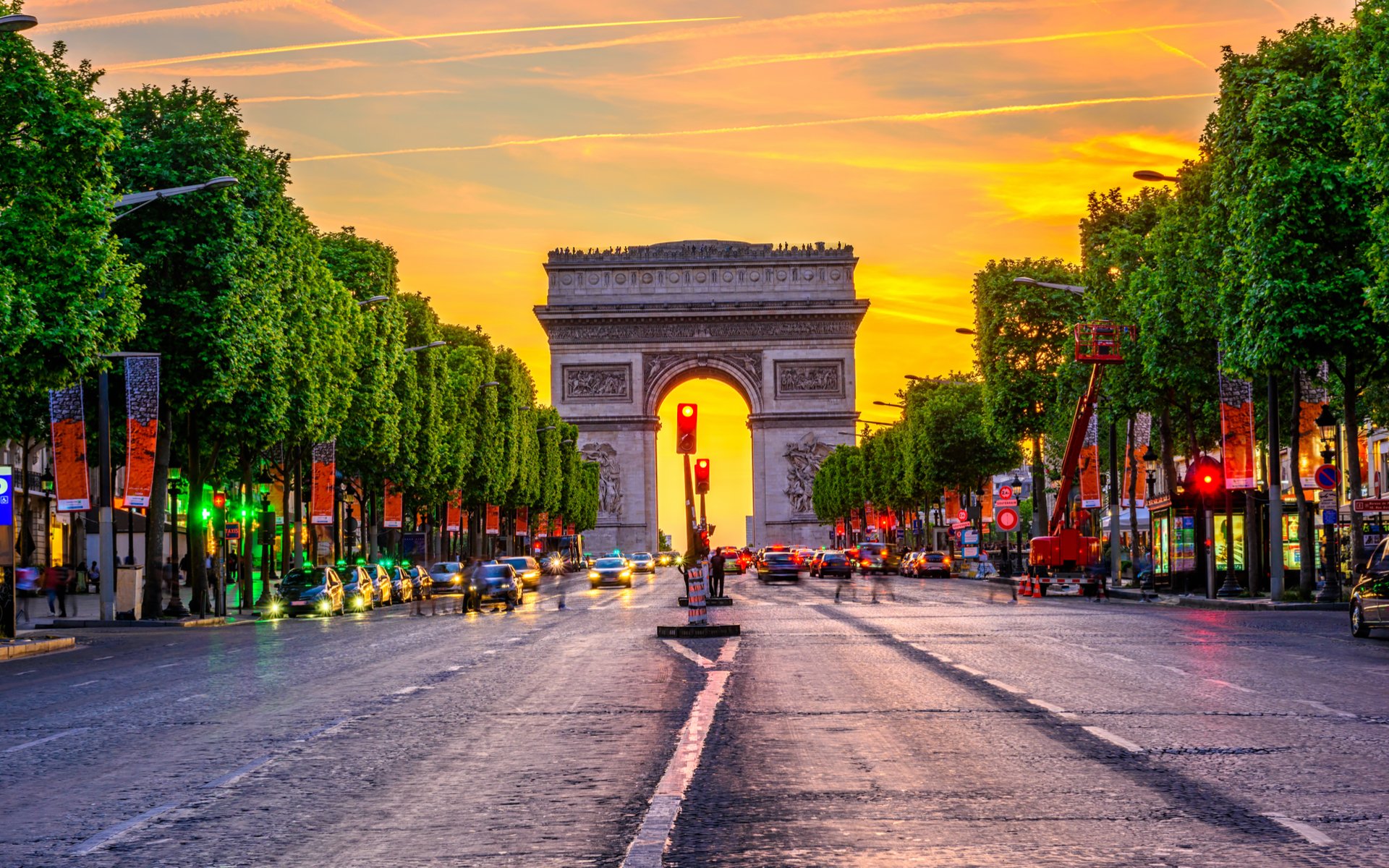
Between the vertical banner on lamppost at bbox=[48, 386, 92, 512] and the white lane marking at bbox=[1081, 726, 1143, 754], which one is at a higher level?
the vertical banner on lamppost at bbox=[48, 386, 92, 512]

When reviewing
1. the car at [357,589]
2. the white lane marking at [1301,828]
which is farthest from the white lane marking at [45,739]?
the car at [357,589]

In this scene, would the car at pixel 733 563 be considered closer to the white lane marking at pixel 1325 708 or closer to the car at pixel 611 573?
the car at pixel 611 573

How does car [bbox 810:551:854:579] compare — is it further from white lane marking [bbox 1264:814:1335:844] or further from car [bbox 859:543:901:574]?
white lane marking [bbox 1264:814:1335:844]

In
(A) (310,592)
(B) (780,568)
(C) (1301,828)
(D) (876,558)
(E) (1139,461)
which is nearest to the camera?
(C) (1301,828)

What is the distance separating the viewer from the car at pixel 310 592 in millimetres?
53500

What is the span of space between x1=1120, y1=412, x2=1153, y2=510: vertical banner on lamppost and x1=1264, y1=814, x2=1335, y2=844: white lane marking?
154 feet

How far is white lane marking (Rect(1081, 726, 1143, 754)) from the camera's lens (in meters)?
13.4

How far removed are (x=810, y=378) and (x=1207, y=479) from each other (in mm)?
95315

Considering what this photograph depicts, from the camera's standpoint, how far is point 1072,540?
197 ft

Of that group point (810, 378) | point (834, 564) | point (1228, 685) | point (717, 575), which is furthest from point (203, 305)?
point (810, 378)

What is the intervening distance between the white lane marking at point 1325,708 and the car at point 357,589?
4305 centimetres

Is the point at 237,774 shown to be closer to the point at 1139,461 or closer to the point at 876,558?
the point at 1139,461

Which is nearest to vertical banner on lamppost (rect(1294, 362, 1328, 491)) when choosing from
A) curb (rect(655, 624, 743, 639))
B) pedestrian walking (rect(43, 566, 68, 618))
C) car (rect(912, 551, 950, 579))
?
curb (rect(655, 624, 743, 639))

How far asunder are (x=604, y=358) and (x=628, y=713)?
129943mm
